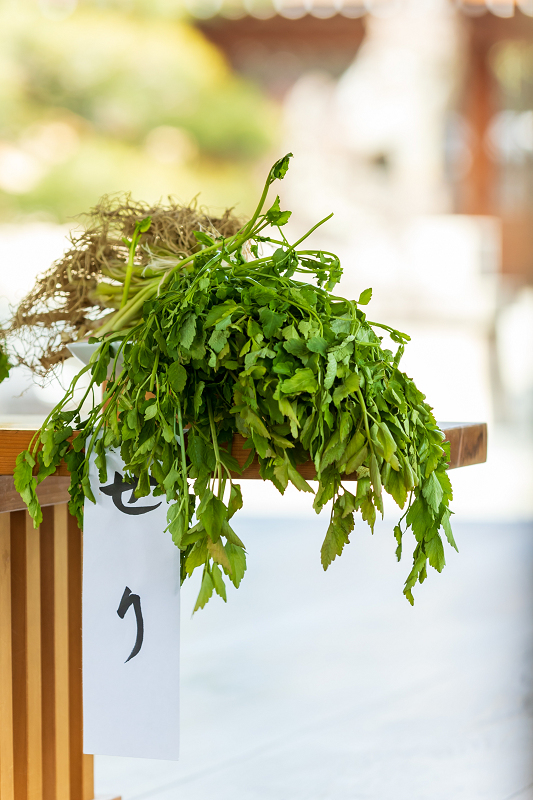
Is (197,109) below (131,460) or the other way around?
the other way around

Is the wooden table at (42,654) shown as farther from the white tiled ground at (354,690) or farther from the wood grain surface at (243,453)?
the white tiled ground at (354,690)

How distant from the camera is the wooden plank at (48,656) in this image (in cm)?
121

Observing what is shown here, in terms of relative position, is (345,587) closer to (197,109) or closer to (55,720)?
(55,720)

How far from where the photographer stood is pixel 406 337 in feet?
2.24

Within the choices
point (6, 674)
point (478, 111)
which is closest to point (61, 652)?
point (6, 674)

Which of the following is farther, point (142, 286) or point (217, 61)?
point (217, 61)

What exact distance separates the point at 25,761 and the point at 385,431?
2.84 ft

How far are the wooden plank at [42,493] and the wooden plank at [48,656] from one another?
0.08 m

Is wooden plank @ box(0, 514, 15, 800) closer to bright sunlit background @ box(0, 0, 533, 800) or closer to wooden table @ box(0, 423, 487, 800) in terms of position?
wooden table @ box(0, 423, 487, 800)

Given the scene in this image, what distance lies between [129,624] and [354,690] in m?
2.00

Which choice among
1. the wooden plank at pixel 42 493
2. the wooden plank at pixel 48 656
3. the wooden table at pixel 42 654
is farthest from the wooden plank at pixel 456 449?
the wooden plank at pixel 48 656

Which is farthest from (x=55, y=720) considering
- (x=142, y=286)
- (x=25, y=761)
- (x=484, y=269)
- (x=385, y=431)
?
(x=484, y=269)

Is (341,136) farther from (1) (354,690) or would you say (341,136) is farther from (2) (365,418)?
(2) (365,418)

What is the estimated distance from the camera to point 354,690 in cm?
258
